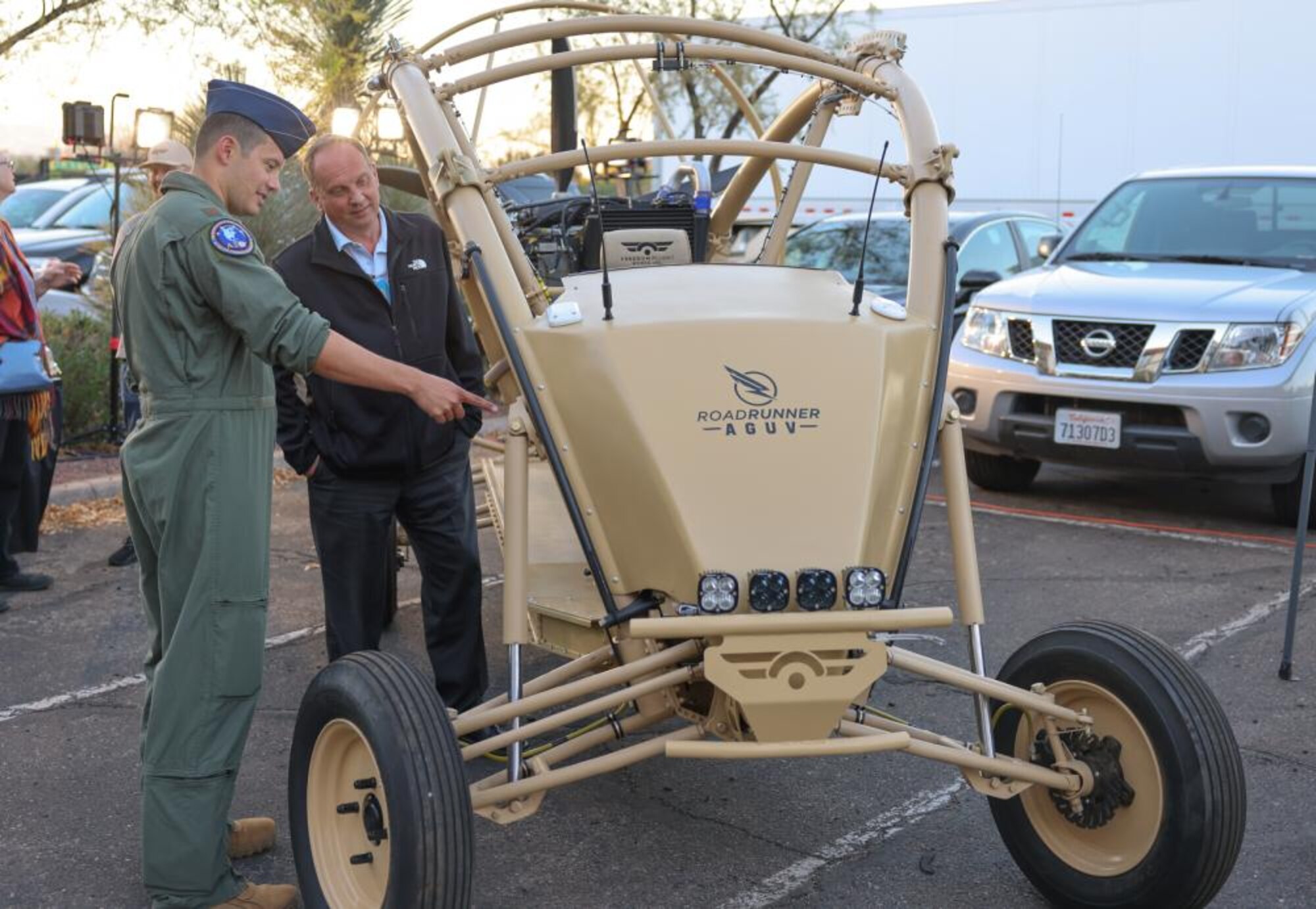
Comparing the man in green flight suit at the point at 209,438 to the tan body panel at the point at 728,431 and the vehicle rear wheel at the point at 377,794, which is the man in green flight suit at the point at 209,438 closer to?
the vehicle rear wheel at the point at 377,794

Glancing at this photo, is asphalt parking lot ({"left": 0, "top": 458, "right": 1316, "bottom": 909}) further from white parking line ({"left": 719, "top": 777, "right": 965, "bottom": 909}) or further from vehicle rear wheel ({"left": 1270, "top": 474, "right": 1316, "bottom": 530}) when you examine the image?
vehicle rear wheel ({"left": 1270, "top": 474, "right": 1316, "bottom": 530})

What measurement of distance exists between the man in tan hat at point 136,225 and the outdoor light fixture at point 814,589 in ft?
5.86

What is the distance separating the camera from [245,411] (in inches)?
151

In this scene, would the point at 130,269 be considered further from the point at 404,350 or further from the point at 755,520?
the point at 755,520

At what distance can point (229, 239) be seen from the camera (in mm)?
3703

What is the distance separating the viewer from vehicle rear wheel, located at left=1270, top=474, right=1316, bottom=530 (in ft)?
27.3

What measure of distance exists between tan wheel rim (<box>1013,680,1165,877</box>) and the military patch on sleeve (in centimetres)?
225

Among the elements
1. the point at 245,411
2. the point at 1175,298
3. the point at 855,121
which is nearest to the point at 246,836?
the point at 245,411

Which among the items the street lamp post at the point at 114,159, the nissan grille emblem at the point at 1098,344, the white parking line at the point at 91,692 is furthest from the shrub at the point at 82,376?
the nissan grille emblem at the point at 1098,344

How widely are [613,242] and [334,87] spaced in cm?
1178

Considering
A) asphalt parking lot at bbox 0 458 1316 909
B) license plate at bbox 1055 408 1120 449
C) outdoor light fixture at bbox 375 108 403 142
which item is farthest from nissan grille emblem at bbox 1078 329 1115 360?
outdoor light fixture at bbox 375 108 403 142

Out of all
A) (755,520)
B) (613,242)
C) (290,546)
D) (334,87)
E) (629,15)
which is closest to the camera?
(755,520)

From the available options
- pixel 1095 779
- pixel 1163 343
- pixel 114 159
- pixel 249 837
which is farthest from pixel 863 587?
pixel 114 159

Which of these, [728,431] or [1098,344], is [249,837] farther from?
[1098,344]
